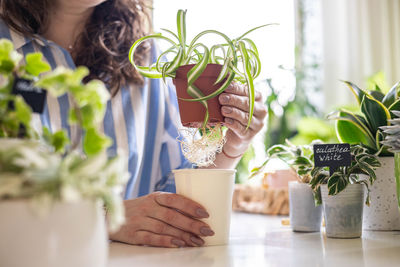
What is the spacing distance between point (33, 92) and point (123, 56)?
3.02ft

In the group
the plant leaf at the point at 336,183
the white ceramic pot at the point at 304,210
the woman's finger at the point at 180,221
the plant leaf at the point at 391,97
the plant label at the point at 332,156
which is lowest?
the white ceramic pot at the point at 304,210

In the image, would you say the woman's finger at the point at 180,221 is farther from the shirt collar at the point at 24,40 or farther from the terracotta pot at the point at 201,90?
the shirt collar at the point at 24,40

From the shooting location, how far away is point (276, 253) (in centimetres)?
77

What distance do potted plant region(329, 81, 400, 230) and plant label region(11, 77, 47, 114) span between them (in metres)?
0.83

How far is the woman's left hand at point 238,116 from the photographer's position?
0.88m

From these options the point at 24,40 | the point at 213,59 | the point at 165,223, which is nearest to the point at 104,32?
the point at 24,40

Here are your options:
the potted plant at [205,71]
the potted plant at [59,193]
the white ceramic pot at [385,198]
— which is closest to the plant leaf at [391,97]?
the white ceramic pot at [385,198]

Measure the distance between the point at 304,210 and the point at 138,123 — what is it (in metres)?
0.57

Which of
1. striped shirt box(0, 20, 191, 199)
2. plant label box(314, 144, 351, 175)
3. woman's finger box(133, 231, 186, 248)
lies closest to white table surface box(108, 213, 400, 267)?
woman's finger box(133, 231, 186, 248)

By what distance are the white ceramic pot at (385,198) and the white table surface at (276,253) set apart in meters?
0.08

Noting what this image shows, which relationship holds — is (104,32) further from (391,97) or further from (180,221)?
(391,97)

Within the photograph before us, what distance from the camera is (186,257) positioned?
0.74 meters

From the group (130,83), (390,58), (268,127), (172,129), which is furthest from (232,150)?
(390,58)

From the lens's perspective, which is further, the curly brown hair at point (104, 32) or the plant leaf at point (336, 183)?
the curly brown hair at point (104, 32)
